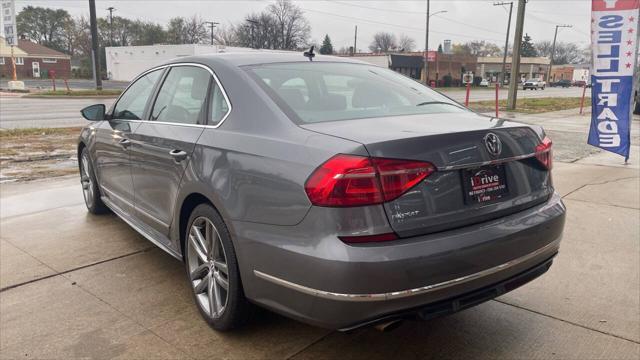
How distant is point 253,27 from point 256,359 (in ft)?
252

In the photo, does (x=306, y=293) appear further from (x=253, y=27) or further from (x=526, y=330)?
(x=253, y=27)

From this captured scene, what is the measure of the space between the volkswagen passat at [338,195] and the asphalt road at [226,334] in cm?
33

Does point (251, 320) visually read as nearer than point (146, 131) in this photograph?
Yes

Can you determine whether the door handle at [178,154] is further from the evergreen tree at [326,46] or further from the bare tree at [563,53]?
the bare tree at [563,53]

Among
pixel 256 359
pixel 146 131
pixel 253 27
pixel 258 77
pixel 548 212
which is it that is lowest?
pixel 256 359

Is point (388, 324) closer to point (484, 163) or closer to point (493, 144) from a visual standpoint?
point (484, 163)

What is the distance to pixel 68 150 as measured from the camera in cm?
963

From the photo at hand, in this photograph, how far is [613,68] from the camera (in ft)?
27.3

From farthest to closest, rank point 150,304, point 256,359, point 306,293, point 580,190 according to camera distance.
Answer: point 580,190 < point 150,304 < point 256,359 < point 306,293

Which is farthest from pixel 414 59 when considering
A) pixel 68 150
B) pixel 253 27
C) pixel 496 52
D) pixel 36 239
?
pixel 496 52

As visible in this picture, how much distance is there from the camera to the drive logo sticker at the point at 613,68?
318 inches

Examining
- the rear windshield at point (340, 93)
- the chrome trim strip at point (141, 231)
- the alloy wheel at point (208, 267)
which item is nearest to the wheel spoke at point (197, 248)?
the alloy wheel at point (208, 267)

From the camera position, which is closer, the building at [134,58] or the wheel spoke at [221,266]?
the wheel spoke at [221,266]

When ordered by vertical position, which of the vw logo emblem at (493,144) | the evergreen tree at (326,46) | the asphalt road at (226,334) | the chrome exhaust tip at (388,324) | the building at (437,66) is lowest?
the asphalt road at (226,334)
